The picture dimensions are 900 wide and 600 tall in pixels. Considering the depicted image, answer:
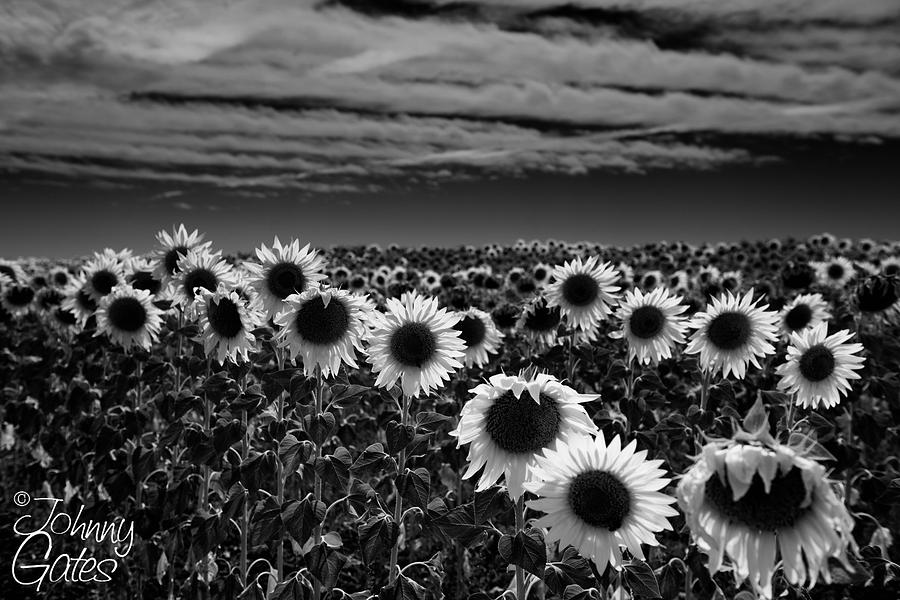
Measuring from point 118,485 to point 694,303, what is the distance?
34.1ft

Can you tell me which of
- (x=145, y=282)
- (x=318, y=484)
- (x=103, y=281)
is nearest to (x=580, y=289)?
(x=318, y=484)

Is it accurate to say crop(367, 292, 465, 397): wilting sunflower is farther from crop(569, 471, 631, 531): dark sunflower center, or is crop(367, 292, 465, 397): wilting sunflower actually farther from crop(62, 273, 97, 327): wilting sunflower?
crop(62, 273, 97, 327): wilting sunflower

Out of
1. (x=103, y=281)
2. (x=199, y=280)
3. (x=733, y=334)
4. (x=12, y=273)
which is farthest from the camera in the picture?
(x=12, y=273)

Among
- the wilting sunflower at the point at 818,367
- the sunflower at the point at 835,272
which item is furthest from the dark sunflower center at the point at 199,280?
the sunflower at the point at 835,272

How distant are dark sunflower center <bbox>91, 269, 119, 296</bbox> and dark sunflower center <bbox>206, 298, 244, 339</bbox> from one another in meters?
4.06

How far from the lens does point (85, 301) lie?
9.40m

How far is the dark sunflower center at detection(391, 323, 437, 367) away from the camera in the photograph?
498cm

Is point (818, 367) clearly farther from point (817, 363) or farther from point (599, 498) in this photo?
point (599, 498)

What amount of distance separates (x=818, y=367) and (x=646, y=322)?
1.89 m

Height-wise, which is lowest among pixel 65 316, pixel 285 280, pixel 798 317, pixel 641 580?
pixel 641 580

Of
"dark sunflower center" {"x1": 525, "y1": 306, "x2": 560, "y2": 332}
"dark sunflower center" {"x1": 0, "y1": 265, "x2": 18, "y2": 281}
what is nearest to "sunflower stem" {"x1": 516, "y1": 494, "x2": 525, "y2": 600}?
"dark sunflower center" {"x1": 525, "y1": 306, "x2": 560, "y2": 332}

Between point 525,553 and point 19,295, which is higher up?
point 19,295

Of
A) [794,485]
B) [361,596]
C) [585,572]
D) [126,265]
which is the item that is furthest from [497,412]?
[126,265]

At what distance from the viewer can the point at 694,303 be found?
1281 cm
